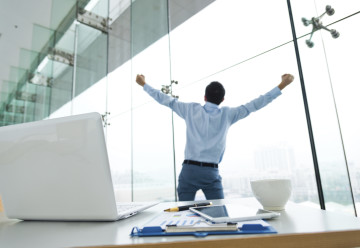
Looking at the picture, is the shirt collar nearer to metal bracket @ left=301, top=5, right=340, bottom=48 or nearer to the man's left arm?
the man's left arm

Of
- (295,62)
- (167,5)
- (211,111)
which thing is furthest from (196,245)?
(167,5)

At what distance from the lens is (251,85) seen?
6.67 feet

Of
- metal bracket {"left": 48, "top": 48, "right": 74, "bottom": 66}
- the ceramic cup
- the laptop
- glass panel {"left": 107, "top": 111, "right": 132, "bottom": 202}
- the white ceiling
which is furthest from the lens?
metal bracket {"left": 48, "top": 48, "right": 74, "bottom": 66}

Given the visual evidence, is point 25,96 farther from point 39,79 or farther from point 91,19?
point 91,19

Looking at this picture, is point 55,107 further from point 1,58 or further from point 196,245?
point 196,245

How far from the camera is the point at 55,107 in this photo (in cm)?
434

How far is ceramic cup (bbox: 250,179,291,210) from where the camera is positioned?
619mm

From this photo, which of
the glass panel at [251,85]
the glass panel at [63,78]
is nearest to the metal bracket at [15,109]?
the glass panel at [63,78]

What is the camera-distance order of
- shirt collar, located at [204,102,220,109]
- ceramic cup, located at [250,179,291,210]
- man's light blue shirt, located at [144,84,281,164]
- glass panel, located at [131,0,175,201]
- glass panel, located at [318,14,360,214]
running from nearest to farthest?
ceramic cup, located at [250,179,291,210] < glass panel, located at [318,14,360,214] < man's light blue shirt, located at [144,84,281,164] < shirt collar, located at [204,102,220,109] < glass panel, located at [131,0,175,201]

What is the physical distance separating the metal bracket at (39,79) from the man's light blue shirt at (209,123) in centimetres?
A: 368

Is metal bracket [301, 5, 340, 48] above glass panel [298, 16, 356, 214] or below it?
above

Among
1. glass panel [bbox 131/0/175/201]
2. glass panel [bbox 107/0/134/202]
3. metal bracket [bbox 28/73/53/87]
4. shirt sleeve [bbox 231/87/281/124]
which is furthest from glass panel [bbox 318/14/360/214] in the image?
metal bracket [bbox 28/73/53/87]

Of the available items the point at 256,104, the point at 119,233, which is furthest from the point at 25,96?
the point at 119,233

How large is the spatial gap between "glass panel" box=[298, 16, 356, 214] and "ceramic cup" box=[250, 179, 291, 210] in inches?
41.9
